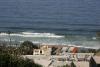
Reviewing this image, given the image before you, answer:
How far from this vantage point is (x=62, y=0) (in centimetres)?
9144

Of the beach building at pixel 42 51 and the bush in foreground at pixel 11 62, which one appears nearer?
the bush in foreground at pixel 11 62

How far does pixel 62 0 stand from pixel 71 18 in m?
27.4

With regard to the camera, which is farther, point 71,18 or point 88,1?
point 88,1

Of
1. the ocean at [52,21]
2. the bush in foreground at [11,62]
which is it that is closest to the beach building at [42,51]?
the ocean at [52,21]

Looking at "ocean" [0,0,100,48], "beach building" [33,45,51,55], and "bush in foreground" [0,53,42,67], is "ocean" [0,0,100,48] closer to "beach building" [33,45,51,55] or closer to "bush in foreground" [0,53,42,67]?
"beach building" [33,45,51,55]

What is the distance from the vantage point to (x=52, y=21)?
62.1 metres

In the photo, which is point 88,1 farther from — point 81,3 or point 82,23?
point 82,23

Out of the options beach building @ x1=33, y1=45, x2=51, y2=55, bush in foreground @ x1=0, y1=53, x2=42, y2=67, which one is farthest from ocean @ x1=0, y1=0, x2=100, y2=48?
bush in foreground @ x1=0, y1=53, x2=42, y2=67

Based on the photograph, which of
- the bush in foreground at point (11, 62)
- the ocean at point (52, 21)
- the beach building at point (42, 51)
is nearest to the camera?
the bush in foreground at point (11, 62)

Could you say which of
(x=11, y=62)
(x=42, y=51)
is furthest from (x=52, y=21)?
(x=11, y=62)

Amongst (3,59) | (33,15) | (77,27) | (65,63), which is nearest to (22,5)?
(33,15)

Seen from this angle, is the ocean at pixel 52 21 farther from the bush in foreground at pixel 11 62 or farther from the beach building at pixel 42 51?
the bush in foreground at pixel 11 62

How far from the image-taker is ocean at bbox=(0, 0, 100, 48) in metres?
48.2

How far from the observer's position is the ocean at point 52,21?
4822 cm
